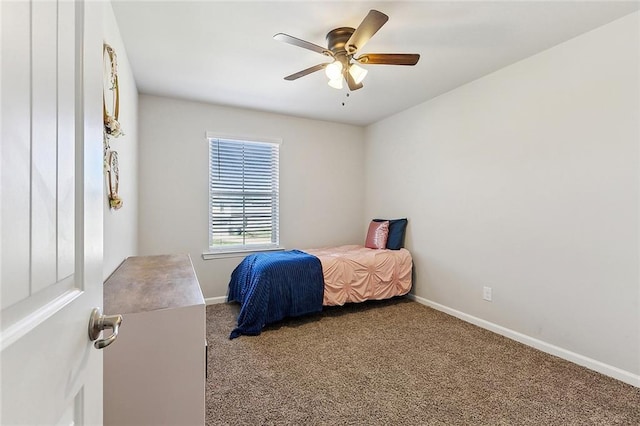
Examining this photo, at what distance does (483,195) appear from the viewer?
2936 mm

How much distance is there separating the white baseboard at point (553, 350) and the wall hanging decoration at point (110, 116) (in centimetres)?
329

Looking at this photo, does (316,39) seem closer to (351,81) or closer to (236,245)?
(351,81)

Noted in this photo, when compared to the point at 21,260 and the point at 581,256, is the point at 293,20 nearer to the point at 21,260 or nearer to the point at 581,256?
the point at 21,260

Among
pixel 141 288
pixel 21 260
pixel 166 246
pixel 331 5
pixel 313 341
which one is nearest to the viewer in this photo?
pixel 21 260

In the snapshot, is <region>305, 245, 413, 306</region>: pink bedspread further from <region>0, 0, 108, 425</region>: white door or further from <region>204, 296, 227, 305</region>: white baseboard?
<region>0, 0, 108, 425</region>: white door


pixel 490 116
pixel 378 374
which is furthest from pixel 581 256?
pixel 378 374

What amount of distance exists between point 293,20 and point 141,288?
193 cm

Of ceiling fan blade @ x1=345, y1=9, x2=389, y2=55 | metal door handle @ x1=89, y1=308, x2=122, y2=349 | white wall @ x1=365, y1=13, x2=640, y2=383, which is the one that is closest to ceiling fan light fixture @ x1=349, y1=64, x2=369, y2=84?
ceiling fan blade @ x1=345, y1=9, x2=389, y2=55

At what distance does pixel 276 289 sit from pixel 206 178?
171 centimetres

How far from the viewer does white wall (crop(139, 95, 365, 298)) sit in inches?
133

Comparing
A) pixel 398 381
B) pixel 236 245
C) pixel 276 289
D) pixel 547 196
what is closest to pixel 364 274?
pixel 276 289

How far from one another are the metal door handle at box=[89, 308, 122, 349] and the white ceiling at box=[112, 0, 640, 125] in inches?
76.6

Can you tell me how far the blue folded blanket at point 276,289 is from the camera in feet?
9.04

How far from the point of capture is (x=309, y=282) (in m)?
3.05
